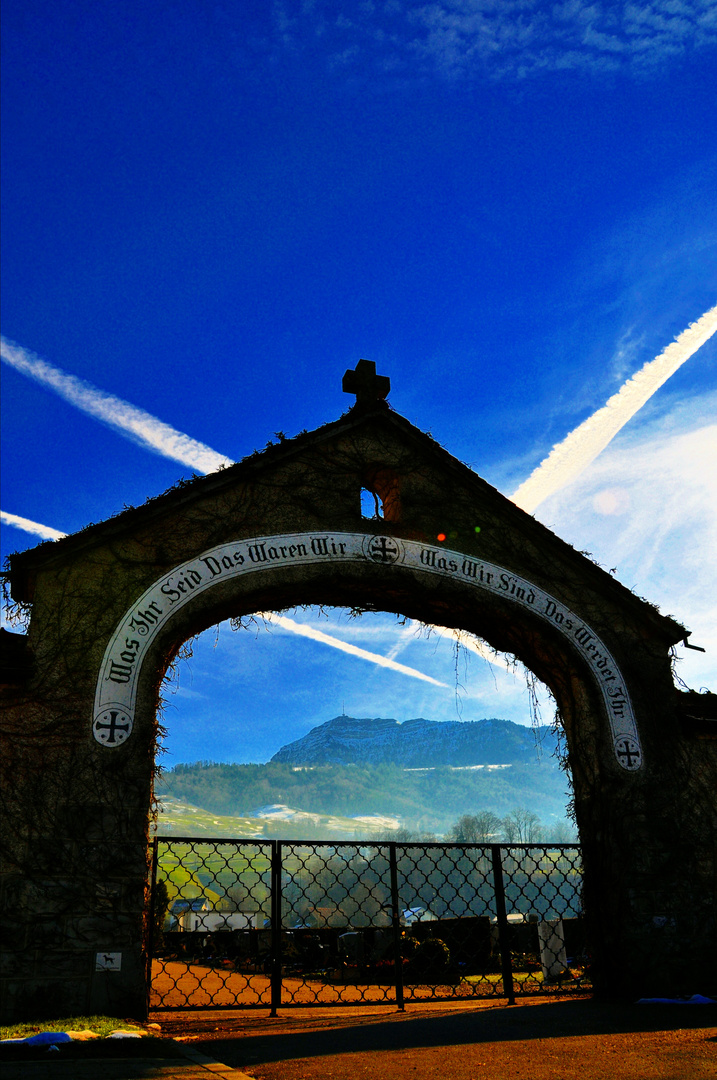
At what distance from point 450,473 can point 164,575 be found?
436 cm

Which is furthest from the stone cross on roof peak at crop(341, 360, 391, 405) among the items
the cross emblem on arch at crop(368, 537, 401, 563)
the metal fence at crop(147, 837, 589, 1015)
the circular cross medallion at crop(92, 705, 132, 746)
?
the metal fence at crop(147, 837, 589, 1015)

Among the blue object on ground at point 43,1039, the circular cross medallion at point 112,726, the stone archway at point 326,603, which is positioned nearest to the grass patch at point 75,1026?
the blue object on ground at point 43,1039

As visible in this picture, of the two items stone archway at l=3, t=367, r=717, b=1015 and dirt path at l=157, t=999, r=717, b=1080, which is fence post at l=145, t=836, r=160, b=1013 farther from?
dirt path at l=157, t=999, r=717, b=1080

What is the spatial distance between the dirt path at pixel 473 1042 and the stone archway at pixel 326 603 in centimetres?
132

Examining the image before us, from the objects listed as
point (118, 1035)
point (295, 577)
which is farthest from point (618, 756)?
point (118, 1035)

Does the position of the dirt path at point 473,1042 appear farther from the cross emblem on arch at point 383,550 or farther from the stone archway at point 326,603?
the cross emblem on arch at point 383,550

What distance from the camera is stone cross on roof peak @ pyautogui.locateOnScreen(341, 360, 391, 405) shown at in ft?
36.7

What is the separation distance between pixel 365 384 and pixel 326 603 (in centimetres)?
334

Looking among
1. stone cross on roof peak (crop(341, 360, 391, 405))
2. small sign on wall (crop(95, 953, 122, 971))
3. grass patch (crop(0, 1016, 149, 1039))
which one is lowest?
grass patch (crop(0, 1016, 149, 1039))

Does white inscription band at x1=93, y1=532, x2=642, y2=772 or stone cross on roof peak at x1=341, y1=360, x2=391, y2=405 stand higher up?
stone cross on roof peak at x1=341, y1=360, x2=391, y2=405

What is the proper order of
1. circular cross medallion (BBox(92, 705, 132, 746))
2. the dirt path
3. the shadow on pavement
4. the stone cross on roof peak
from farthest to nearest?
the stone cross on roof peak < circular cross medallion (BBox(92, 705, 132, 746)) < the shadow on pavement < the dirt path

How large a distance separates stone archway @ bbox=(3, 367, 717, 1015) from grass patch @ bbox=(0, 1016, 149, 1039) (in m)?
0.35

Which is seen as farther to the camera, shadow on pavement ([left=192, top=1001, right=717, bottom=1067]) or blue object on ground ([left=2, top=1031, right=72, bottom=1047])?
shadow on pavement ([left=192, top=1001, right=717, bottom=1067])

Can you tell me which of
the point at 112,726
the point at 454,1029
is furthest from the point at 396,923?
the point at 112,726
